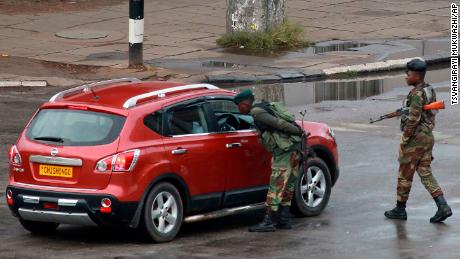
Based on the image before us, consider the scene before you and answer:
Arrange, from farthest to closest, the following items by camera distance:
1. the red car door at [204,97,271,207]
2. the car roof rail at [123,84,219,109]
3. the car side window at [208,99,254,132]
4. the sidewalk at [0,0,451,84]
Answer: the sidewalk at [0,0,451,84] → the car side window at [208,99,254,132] → the red car door at [204,97,271,207] → the car roof rail at [123,84,219,109]

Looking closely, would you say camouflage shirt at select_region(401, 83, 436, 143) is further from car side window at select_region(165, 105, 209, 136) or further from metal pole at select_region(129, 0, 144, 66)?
metal pole at select_region(129, 0, 144, 66)

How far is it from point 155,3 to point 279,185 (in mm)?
19358

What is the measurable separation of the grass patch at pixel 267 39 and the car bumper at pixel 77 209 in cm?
1465

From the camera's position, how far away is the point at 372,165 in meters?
15.4

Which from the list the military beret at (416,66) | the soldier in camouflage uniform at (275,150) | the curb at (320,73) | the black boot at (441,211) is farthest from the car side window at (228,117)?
the curb at (320,73)

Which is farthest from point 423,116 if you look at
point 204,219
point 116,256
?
point 116,256

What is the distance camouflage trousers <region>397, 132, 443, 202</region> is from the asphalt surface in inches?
13.8

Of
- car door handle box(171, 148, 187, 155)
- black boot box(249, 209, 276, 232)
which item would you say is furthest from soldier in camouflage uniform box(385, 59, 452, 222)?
car door handle box(171, 148, 187, 155)

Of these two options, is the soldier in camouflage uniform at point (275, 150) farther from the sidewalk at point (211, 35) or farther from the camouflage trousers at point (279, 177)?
the sidewalk at point (211, 35)

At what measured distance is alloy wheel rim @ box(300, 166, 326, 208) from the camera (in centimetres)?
1265

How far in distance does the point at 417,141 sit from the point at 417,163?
25cm

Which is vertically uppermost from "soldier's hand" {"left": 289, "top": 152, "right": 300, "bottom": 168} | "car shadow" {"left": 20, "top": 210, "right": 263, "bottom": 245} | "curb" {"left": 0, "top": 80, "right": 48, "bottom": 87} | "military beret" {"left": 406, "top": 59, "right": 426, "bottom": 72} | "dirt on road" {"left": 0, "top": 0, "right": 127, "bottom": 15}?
"military beret" {"left": 406, "top": 59, "right": 426, "bottom": 72}

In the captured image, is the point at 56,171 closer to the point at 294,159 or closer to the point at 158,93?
the point at 158,93

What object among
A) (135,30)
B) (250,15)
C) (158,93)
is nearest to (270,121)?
(158,93)
